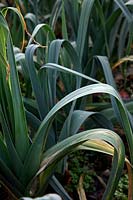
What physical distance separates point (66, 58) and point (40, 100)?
441 millimetres

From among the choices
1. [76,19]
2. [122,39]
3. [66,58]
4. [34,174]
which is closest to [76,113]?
[34,174]

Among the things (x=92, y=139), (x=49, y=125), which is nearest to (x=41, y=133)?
(x=49, y=125)

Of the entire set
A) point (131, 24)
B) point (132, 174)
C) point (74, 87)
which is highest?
point (131, 24)

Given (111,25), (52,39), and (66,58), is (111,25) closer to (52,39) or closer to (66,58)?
(66,58)

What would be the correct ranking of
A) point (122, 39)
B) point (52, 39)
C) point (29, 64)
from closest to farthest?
point (29, 64) → point (52, 39) → point (122, 39)

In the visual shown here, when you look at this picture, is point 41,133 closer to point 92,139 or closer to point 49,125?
point 49,125

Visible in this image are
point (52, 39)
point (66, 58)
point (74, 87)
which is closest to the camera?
point (52, 39)

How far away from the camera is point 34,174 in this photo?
4.13ft

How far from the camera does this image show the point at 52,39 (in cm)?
149

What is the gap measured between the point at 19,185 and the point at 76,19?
0.81 meters

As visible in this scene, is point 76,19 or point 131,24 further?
point 76,19

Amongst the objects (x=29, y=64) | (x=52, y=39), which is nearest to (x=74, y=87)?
(x=52, y=39)

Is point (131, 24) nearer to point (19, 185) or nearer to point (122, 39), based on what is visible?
point (122, 39)

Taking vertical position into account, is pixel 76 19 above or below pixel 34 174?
above
